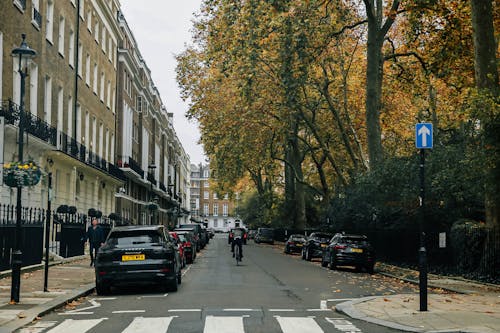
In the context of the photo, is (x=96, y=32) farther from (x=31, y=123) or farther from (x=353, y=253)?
(x=353, y=253)

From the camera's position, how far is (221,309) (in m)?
12.6

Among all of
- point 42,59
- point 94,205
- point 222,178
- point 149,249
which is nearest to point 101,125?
point 94,205

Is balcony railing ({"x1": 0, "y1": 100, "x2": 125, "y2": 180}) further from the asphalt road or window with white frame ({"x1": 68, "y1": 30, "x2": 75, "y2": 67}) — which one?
the asphalt road

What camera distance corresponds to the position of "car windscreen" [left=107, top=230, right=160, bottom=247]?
16094mm

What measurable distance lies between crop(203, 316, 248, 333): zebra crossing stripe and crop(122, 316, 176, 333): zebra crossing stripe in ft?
2.05

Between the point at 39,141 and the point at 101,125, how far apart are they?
18551mm

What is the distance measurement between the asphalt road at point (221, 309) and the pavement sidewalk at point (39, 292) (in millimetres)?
259

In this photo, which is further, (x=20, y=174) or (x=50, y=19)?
(x=50, y=19)

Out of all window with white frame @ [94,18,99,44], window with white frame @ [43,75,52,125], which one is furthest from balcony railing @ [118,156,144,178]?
window with white frame @ [43,75,52,125]

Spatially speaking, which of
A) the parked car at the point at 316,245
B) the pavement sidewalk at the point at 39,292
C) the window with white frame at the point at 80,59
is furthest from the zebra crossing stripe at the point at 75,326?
the window with white frame at the point at 80,59

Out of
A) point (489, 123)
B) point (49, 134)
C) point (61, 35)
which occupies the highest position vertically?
point (61, 35)

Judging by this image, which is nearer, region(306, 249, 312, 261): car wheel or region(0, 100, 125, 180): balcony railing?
region(0, 100, 125, 180): balcony railing

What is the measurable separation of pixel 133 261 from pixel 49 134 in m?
18.3

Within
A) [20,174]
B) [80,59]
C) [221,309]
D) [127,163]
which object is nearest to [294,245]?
[80,59]
